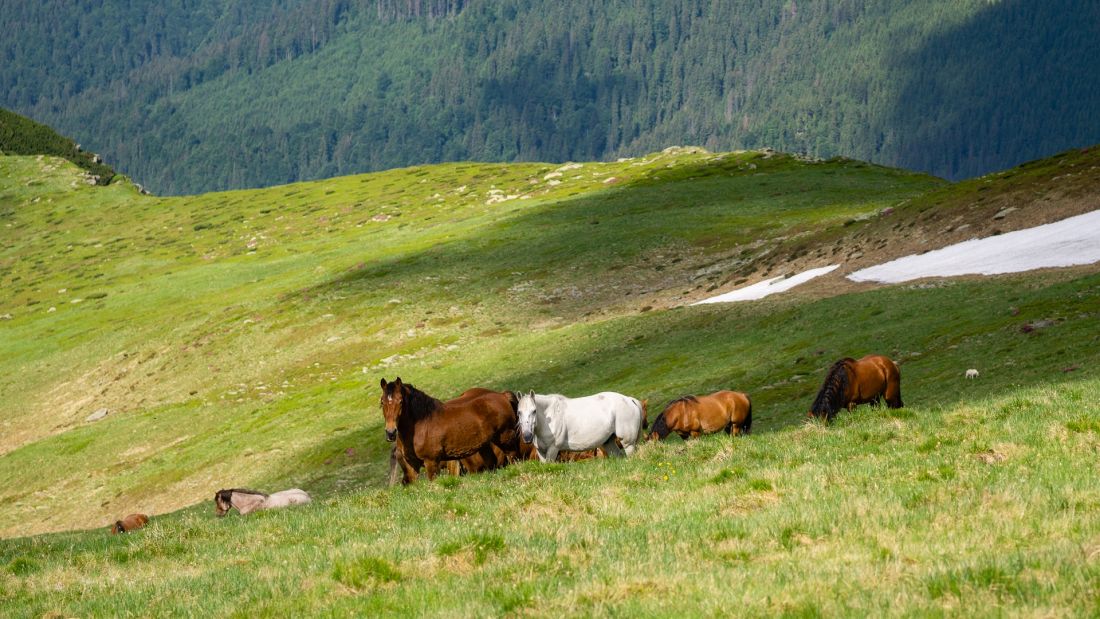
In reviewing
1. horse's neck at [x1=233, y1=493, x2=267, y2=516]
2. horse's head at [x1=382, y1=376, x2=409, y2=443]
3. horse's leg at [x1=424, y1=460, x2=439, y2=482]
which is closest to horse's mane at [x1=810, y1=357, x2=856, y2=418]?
horse's leg at [x1=424, y1=460, x2=439, y2=482]

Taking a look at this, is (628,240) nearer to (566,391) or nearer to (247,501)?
(566,391)

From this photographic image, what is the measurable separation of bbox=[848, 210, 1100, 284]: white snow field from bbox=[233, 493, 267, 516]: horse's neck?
39.7 metres

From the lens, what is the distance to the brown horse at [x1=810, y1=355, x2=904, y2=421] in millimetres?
31548

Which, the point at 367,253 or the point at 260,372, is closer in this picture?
the point at 260,372

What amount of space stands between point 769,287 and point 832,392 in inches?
1816

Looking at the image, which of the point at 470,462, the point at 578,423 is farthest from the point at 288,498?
the point at 578,423

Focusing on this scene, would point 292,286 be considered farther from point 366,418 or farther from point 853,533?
point 853,533

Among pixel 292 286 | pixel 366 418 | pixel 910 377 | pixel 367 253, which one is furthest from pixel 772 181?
pixel 910 377

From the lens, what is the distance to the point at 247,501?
124ft

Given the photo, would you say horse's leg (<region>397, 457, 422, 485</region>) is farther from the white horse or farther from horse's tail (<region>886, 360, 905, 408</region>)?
horse's tail (<region>886, 360, 905, 408</region>)

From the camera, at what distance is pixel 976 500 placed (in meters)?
17.1

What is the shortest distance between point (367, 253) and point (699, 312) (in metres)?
75.7

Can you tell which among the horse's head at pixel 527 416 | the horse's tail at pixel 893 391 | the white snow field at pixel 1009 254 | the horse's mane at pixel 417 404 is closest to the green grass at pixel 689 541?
the horse's head at pixel 527 416

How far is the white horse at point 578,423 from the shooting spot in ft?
90.3
